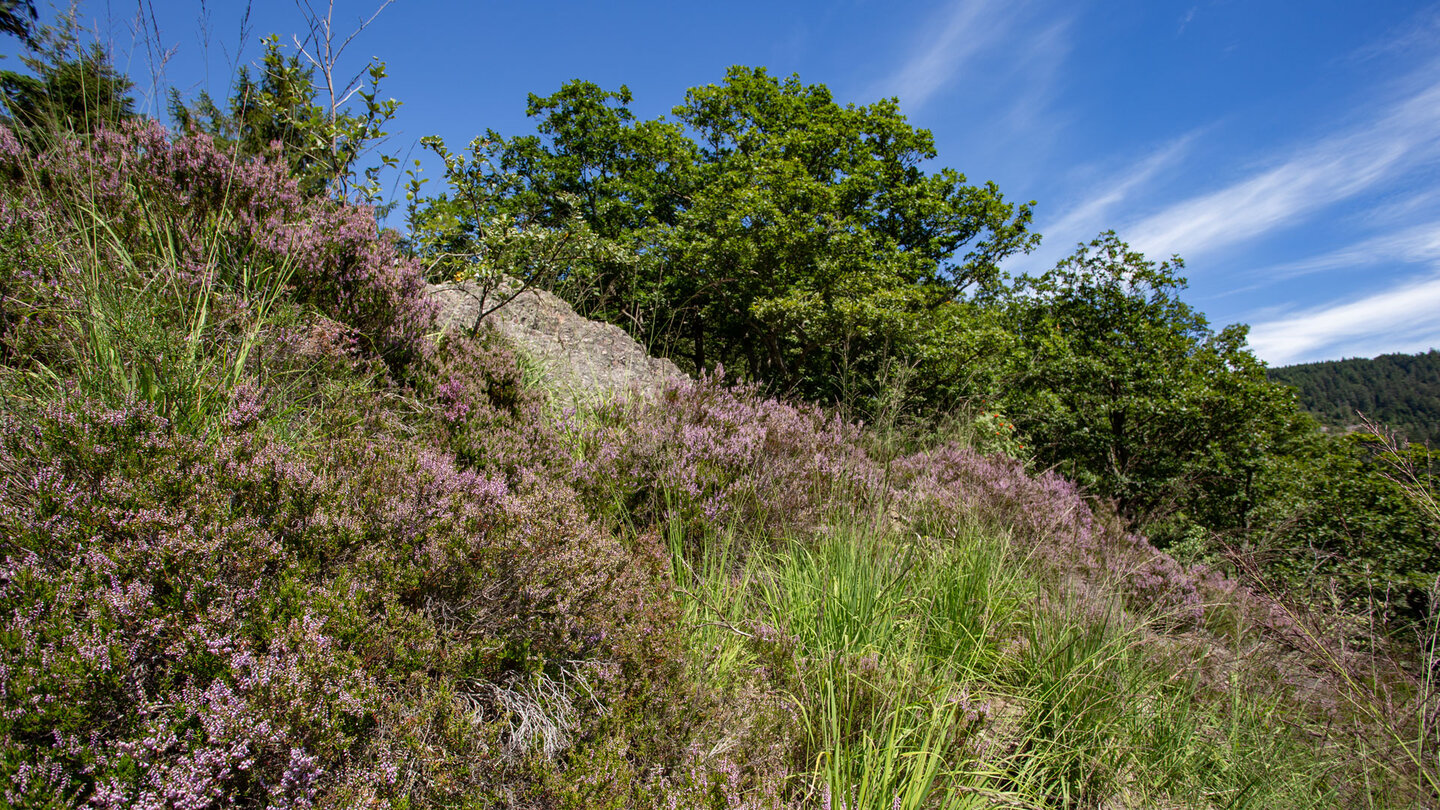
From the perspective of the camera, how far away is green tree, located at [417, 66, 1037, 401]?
12.4 metres

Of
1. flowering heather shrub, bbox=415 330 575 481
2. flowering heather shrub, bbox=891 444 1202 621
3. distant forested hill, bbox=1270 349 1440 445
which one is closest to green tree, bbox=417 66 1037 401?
flowering heather shrub, bbox=891 444 1202 621

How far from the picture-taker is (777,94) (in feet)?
57.6

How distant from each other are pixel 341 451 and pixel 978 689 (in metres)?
2.88

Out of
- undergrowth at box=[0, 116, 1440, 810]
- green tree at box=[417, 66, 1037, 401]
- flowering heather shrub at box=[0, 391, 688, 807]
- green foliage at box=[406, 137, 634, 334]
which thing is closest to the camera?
flowering heather shrub at box=[0, 391, 688, 807]

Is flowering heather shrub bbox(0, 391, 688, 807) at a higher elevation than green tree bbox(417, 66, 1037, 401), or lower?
lower

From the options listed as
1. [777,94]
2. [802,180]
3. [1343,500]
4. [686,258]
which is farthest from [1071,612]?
[777,94]

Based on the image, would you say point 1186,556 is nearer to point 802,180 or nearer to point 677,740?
point 802,180

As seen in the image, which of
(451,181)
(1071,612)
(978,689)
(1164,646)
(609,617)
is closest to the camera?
(609,617)

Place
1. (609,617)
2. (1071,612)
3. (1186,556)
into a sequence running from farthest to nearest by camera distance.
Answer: (1186,556), (1071,612), (609,617)

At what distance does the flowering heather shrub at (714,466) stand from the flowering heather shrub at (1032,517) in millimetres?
635

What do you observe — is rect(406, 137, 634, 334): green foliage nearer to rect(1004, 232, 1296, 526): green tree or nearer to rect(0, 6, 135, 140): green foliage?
rect(0, 6, 135, 140): green foliage

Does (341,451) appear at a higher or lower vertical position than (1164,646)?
higher

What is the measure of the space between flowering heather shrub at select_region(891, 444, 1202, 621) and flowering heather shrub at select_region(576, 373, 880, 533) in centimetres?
63

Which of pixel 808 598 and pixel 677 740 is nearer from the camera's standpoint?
pixel 677 740
